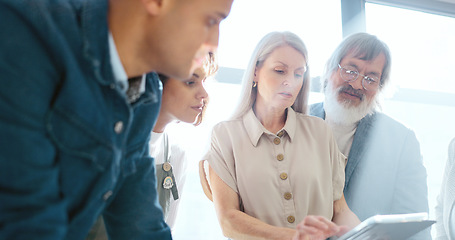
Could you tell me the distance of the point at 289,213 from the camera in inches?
49.3

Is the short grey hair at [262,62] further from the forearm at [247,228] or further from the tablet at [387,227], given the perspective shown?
the tablet at [387,227]

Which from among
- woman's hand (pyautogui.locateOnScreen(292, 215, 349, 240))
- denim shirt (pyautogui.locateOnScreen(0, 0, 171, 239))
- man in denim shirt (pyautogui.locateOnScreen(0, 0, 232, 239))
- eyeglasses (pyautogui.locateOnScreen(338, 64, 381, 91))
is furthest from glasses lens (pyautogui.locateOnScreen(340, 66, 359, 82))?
denim shirt (pyautogui.locateOnScreen(0, 0, 171, 239))

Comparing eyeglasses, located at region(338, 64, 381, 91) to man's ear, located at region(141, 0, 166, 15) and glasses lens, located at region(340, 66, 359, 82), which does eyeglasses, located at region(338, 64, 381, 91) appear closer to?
glasses lens, located at region(340, 66, 359, 82)

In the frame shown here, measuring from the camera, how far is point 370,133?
A: 171cm

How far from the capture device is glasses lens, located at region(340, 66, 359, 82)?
1.74m

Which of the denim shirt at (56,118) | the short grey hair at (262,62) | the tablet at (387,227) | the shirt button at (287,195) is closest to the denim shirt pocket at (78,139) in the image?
the denim shirt at (56,118)

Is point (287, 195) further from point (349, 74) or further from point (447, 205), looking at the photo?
point (349, 74)

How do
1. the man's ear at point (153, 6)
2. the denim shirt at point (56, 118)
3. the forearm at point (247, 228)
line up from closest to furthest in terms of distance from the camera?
the denim shirt at point (56, 118)
the man's ear at point (153, 6)
the forearm at point (247, 228)

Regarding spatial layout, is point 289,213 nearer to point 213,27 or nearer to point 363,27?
point 213,27

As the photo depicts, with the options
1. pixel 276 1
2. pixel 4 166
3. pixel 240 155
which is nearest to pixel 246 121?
pixel 240 155

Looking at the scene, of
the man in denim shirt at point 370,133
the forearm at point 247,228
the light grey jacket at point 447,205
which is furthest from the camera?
the man in denim shirt at point 370,133

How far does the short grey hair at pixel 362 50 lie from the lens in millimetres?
1741

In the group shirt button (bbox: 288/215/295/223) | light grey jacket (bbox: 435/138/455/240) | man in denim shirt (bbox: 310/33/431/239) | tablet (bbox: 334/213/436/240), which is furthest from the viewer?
man in denim shirt (bbox: 310/33/431/239)

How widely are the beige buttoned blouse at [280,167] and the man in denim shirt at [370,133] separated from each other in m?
0.31
